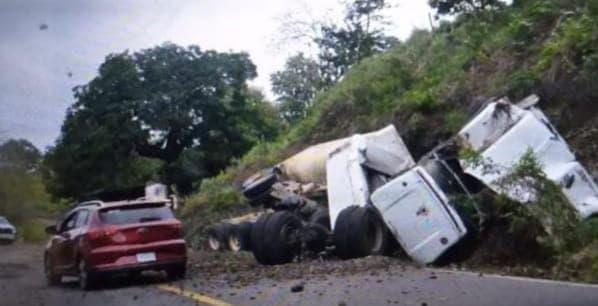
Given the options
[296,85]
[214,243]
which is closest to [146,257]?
[214,243]

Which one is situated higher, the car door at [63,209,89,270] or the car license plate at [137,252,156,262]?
the car door at [63,209,89,270]

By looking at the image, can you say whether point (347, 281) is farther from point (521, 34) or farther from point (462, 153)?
point (521, 34)

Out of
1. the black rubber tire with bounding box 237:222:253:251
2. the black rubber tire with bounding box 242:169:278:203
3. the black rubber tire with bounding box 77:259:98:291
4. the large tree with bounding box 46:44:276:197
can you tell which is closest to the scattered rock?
the black rubber tire with bounding box 77:259:98:291

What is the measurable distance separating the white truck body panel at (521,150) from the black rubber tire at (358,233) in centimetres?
187

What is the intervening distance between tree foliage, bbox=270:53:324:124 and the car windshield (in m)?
35.4

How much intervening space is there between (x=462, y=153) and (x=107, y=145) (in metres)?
25.5

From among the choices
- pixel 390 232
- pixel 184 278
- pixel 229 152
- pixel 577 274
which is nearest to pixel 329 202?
pixel 390 232

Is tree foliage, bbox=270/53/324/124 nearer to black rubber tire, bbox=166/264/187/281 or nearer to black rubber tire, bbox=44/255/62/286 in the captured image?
black rubber tire, bbox=44/255/62/286

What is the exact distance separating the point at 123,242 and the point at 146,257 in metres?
0.46

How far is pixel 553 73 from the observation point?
18.9m

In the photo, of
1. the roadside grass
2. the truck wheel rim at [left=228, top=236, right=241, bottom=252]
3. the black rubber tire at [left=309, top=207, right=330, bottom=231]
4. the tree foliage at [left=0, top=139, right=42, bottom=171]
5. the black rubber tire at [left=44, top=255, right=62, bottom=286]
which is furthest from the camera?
the roadside grass

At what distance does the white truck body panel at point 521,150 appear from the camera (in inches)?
566

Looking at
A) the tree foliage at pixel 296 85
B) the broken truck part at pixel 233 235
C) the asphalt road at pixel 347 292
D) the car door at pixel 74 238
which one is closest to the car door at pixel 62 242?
the car door at pixel 74 238

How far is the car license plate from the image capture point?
49.6ft
